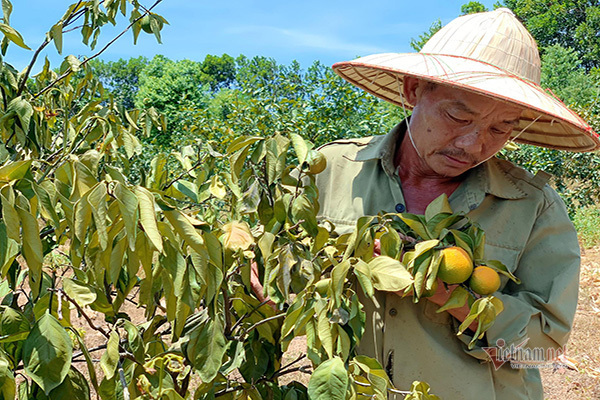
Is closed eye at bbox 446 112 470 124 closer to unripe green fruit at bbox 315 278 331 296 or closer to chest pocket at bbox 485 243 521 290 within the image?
chest pocket at bbox 485 243 521 290

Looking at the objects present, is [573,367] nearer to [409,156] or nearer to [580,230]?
[409,156]

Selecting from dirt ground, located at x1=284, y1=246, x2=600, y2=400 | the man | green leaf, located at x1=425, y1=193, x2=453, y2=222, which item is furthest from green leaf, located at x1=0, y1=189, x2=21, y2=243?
dirt ground, located at x1=284, y1=246, x2=600, y2=400

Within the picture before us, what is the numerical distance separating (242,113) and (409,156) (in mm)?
4144

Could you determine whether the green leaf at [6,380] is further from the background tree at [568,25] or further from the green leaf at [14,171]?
the background tree at [568,25]

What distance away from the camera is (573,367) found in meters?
3.98

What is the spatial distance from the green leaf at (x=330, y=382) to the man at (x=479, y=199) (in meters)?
0.52

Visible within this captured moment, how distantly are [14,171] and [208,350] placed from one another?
0.44 meters

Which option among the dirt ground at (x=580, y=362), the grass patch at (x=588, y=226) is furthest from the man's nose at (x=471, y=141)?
the grass patch at (x=588, y=226)

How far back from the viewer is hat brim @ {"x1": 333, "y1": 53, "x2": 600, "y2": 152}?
135cm

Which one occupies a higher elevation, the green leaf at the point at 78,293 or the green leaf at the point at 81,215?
the green leaf at the point at 81,215

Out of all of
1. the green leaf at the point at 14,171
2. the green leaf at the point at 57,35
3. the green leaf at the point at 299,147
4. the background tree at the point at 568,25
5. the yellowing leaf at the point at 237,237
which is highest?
the background tree at the point at 568,25

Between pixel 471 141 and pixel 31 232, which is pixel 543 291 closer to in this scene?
pixel 471 141

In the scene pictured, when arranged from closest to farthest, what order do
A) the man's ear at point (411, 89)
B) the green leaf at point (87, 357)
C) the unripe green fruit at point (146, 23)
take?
1. the green leaf at point (87, 357)
2. the man's ear at point (411, 89)
3. the unripe green fruit at point (146, 23)

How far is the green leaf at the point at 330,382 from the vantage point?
3.05 ft
